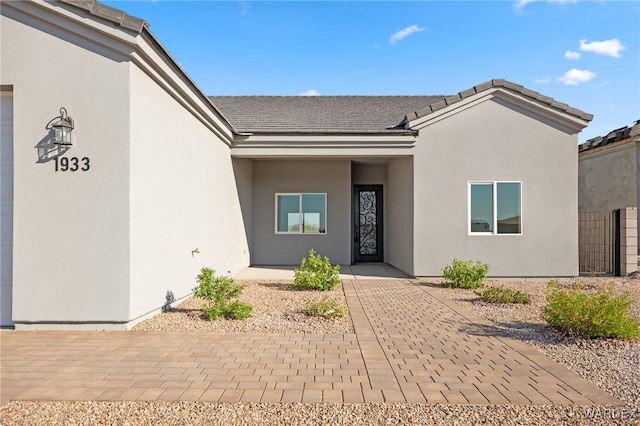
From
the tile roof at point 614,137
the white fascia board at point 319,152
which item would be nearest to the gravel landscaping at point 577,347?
the white fascia board at point 319,152

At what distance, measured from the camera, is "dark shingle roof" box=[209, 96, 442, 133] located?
1084 centimetres

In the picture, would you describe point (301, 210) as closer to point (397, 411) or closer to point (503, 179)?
point (503, 179)

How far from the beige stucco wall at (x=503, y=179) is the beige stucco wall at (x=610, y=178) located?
6322 millimetres

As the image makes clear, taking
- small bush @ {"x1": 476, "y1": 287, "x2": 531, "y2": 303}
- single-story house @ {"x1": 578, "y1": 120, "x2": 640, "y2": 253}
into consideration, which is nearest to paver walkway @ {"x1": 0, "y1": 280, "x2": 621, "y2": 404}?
small bush @ {"x1": 476, "y1": 287, "x2": 531, "y2": 303}

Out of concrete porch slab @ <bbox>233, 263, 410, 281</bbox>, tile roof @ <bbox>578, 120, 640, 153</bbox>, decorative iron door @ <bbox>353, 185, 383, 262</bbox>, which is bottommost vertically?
concrete porch slab @ <bbox>233, 263, 410, 281</bbox>

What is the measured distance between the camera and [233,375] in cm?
379

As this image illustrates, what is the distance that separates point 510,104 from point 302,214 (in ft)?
22.5

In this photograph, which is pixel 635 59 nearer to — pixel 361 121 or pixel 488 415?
pixel 361 121

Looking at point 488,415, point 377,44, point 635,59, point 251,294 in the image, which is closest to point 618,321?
point 488,415

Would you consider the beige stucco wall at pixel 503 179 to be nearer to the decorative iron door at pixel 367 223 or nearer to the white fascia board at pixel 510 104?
the white fascia board at pixel 510 104

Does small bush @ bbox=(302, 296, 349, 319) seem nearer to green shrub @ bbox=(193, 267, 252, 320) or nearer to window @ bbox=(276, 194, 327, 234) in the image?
green shrub @ bbox=(193, 267, 252, 320)

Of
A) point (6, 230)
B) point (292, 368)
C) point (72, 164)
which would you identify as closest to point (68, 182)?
point (72, 164)

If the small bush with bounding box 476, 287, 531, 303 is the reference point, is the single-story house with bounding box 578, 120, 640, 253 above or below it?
above

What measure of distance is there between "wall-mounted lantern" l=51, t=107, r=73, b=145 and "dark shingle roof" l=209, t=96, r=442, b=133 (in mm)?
5507
